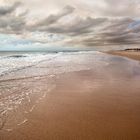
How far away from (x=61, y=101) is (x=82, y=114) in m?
1.52

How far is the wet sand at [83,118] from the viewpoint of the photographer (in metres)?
4.13

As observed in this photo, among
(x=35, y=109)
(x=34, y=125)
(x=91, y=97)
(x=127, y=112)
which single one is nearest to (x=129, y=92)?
(x=91, y=97)

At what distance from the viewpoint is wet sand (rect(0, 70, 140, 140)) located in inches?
163

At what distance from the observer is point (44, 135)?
4.14 meters

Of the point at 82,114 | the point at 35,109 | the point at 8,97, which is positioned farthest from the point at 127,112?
the point at 8,97

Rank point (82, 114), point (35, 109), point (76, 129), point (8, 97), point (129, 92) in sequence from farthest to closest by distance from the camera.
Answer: point (129, 92) → point (8, 97) → point (35, 109) → point (82, 114) → point (76, 129)

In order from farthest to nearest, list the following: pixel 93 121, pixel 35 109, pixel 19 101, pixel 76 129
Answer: pixel 19 101
pixel 35 109
pixel 93 121
pixel 76 129

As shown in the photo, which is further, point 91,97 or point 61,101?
point 91,97

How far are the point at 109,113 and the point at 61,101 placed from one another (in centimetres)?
195

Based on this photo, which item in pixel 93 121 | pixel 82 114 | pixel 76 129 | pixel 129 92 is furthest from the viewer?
pixel 129 92

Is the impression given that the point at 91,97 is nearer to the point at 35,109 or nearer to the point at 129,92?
the point at 129,92

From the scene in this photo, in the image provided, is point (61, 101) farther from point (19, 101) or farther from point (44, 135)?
point (44, 135)

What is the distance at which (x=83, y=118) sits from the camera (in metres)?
5.10

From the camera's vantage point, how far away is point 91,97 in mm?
7273
